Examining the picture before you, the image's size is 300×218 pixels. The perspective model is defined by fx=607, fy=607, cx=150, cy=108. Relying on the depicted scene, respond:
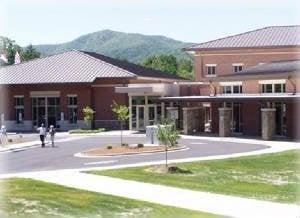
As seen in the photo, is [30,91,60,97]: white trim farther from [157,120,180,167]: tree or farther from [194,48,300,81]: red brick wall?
[157,120,180,167]: tree

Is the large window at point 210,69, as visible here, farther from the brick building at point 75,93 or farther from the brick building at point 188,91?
the brick building at point 75,93

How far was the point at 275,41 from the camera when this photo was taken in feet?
205

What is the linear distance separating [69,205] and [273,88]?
3270 centimetres

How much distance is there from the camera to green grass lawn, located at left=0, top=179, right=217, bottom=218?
49.8ft

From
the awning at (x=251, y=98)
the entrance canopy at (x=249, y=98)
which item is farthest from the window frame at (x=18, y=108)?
the awning at (x=251, y=98)

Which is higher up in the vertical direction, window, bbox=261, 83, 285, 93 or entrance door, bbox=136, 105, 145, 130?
window, bbox=261, 83, 285, 93

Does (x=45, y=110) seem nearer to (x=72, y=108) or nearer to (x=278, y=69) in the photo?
(x=72, y=108)

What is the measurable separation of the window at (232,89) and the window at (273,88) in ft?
8.96

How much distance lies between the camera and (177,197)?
19.3m

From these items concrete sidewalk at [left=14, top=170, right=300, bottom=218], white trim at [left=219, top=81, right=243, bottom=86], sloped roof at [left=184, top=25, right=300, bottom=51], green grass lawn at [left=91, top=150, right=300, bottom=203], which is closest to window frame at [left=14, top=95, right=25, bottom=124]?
sloped roof at [left=184, top=25, right=300, bottom=51]

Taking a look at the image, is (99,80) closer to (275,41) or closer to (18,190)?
(275,41)

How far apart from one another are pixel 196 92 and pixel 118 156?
87.1 feet

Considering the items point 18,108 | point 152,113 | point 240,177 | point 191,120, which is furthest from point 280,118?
point 18,108

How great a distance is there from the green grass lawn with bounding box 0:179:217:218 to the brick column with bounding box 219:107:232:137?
2694 cm
